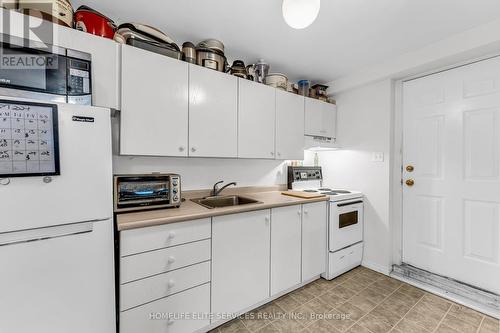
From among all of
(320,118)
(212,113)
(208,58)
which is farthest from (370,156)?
(208,58)

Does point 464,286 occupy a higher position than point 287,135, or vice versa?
point 287,135

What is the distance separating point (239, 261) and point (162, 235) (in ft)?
2.12

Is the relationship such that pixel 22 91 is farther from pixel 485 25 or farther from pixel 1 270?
pixel 485 25

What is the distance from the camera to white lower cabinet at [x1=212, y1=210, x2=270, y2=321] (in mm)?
1540

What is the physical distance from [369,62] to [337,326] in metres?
2.55

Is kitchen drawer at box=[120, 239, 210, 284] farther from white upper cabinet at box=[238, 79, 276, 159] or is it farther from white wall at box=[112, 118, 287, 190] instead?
white upper cabinet at box=[238, 79, 276, 159]

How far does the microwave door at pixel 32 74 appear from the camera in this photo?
0.99 m

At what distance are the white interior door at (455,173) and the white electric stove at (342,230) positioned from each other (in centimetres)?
48

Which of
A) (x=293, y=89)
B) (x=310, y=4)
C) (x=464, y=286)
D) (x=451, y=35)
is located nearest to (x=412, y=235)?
(x=464, y=286)

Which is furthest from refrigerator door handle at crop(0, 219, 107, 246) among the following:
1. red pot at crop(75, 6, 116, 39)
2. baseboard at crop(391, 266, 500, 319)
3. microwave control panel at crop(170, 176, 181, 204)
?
baseboard at crop(391, 266, 500, 319)

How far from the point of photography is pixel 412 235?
2293mm

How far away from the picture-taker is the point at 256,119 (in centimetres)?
209

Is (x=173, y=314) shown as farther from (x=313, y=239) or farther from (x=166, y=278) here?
(x=313, y=239)

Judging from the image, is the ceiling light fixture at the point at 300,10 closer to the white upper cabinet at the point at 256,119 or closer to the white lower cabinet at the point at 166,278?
the white upper cabinet at the point at 256,119
